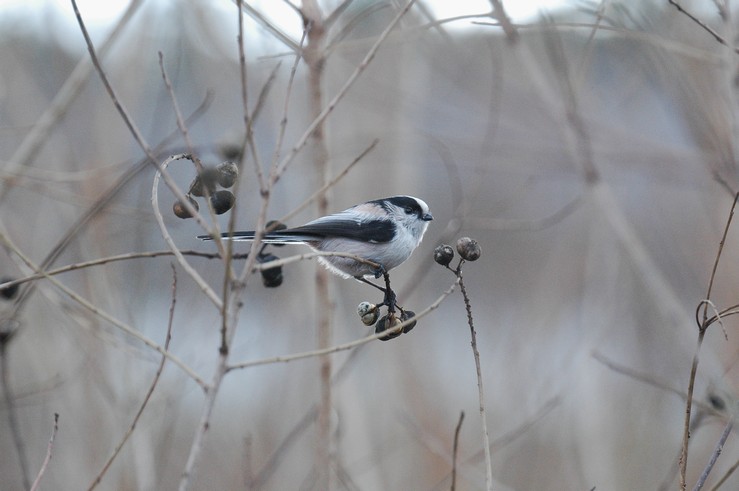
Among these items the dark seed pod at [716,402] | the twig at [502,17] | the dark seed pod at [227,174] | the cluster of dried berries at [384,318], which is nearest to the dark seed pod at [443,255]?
the cluster of dried berries at [384,318]

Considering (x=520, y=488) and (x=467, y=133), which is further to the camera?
(x=467, y=133)

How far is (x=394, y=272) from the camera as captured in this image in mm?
4719

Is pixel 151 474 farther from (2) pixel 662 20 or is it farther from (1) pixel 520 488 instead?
(1) pixel 520 488

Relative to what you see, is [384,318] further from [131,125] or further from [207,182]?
[131,125]

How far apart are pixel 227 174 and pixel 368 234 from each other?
930mm

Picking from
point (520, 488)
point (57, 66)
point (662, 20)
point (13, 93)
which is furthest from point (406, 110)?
point (520, 488)

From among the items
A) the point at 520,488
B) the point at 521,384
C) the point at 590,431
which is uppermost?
the point at 521,384

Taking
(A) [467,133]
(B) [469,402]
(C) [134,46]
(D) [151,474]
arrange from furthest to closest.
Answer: (B) [469,402], (A) [467,133], (C) [134,46], (D) [151,474]

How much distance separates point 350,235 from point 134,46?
2.37 meters

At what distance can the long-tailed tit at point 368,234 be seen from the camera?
2316 millimetres

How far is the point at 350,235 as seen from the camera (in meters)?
2.52

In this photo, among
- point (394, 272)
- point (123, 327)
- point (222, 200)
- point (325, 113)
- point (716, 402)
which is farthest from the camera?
point (394, 272)

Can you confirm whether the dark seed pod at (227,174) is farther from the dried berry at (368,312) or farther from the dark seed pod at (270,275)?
the dried berry at (368,312)

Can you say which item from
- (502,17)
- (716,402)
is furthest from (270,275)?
(716,402)
